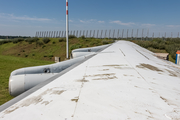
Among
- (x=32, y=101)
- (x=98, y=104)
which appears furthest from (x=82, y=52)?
(x=98, y=104)

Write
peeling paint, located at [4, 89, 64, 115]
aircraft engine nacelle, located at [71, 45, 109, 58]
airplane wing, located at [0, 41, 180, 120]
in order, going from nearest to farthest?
airplane wing, located at [0, 41, 180, 120] → peeling paint, located at [4, 89, 64, 115] → aircraft engine nacelle, located at [71, 45, 109, 58]

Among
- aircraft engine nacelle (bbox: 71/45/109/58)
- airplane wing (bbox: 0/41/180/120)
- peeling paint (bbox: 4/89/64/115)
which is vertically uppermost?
aircraft engine nacelle (bbox: 71/45/109/58)

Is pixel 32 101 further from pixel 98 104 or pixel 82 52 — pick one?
pixel 82 52

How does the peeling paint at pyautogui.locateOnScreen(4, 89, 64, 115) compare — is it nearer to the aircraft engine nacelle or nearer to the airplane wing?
the airplane wing

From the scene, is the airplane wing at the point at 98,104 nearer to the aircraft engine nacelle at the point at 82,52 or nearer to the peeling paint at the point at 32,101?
the peeling paint at the point at 32,101

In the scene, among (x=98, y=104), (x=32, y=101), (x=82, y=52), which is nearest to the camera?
(x=98, y=104)

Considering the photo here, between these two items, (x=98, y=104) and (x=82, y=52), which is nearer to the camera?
(x=98, y=104)

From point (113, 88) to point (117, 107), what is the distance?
2.00ft

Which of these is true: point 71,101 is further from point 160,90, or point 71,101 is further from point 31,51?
point 31,51

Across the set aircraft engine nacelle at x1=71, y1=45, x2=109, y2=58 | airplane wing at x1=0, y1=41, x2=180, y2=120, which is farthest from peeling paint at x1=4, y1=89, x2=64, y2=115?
aircraft engine nacelle at x1=71, y1=45, x2=109, y2=58

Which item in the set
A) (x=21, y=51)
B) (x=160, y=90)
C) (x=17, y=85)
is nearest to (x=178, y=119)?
(x=160, y=90)

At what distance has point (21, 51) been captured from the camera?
33.1 meters

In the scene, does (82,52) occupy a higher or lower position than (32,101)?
higher

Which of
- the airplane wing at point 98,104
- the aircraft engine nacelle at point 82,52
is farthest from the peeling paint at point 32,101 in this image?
the aircraft engine nacelle at point 82,52
